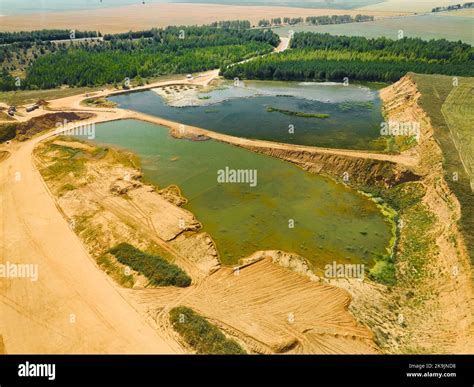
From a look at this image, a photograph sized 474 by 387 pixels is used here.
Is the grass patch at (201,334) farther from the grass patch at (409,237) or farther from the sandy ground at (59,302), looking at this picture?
the grass patch at (409,237)

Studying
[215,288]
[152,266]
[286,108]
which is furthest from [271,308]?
Answer: [286,108]

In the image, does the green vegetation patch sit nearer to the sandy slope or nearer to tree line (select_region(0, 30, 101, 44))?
the sandy slope

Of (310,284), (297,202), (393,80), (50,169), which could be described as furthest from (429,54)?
(50,169)

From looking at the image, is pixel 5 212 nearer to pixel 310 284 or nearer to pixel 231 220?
pixel 231 220

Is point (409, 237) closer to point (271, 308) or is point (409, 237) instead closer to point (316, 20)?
point (271, 308)

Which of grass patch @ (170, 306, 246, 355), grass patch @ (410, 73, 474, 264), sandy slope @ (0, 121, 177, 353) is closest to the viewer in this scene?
grass patch @ (170, 306, 246, 355)

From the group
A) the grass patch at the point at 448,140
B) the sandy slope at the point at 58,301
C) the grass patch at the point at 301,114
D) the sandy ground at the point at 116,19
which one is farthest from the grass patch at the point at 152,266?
the sandy ground at the point at 116,19

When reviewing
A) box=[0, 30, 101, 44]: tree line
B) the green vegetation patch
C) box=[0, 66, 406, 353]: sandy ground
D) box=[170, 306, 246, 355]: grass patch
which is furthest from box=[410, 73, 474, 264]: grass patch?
box=[0, 30, 101, 44]: tree line
